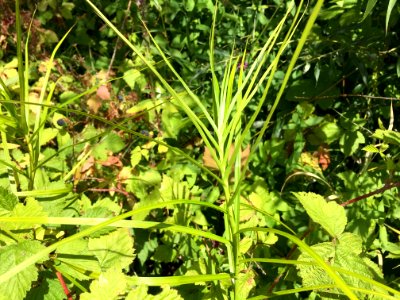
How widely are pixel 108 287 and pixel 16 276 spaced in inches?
7.8

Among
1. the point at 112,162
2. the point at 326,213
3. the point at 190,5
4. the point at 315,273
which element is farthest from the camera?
the point at 190,5

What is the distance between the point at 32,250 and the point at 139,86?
112cm

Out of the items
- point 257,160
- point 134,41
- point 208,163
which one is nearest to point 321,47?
point 257,160

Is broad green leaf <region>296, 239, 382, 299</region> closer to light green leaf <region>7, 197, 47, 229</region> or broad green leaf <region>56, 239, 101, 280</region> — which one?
broad green leaf <region>56, 239, 101, 280</region>

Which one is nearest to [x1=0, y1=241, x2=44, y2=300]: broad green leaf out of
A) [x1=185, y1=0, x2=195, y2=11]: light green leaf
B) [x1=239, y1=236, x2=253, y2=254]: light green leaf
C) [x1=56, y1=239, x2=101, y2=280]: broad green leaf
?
[x1=56, y1=239, x2=101, y2=280]: broad green leaf

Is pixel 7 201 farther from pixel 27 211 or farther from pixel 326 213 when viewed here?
pixel 326 213

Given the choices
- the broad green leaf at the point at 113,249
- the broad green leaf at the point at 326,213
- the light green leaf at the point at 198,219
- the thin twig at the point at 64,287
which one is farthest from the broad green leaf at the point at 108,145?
the broad green leaf at the point at 326,213

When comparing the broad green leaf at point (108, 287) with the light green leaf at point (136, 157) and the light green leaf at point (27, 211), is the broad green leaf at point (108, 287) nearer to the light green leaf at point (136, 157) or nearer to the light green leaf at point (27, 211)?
the light green leaf at point (27, 211)

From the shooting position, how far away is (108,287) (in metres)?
0.65

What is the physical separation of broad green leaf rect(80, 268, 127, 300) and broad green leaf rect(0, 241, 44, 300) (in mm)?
142

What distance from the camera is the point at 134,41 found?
1.87 m

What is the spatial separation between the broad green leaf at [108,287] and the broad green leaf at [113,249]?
0.21 meters

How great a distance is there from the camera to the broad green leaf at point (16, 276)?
2.34 feet

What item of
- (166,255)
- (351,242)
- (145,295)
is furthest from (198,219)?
(145,295)
